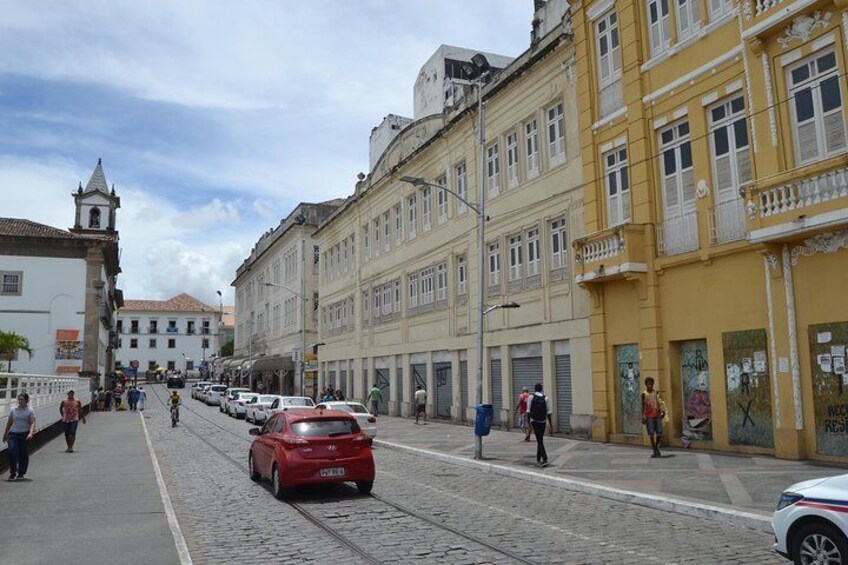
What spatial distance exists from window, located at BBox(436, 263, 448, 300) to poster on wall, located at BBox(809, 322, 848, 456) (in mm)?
18906

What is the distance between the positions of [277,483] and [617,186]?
526 inches

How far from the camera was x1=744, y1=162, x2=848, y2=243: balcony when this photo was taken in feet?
44.5

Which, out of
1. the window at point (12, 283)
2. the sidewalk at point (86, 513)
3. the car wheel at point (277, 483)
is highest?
the window at point (12, 283)

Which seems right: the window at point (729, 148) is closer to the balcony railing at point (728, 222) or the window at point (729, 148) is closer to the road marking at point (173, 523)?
the balcony railing at point (728, 222)

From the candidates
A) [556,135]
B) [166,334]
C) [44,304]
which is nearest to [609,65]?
[556,135]

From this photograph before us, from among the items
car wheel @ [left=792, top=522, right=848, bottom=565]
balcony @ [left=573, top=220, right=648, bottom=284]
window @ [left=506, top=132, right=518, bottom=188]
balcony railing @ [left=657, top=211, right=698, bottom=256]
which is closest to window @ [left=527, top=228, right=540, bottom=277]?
window @ [left=506, top=132, right=518, bottom=188]

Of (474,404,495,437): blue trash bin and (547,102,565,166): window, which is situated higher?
(547,102,565,166): window

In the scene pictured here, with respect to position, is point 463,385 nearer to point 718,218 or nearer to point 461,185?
point 461,185

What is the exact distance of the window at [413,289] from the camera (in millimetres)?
35525

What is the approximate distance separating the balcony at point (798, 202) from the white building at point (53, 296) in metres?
46.5

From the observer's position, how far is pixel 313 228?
191ft

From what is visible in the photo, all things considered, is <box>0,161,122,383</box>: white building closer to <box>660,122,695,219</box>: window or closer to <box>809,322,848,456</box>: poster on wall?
<box>660,122,695,219</box>: window

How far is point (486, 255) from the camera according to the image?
28328 millimetres

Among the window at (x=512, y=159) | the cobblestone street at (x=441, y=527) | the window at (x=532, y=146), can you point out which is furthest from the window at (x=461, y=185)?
the cobblestone street at (x=441, y=527)
